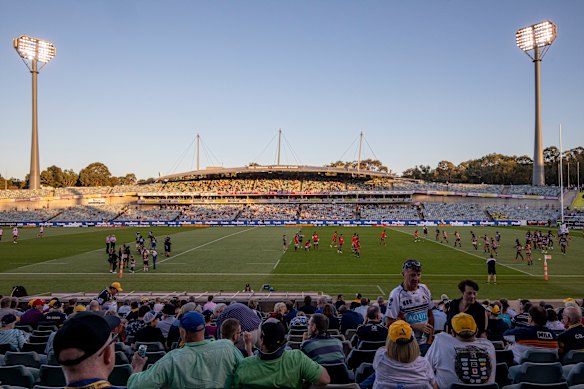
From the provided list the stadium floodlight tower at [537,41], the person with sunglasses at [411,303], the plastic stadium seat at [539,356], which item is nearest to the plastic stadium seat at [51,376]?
the person with sunglasses at [411,303]

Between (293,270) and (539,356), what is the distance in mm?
21184

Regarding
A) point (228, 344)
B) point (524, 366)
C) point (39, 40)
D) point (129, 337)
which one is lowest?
point (129, 337)

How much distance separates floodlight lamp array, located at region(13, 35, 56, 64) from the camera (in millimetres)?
90500

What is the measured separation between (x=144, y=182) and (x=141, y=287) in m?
98.6

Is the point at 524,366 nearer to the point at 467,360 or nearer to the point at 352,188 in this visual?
the point at 467,360

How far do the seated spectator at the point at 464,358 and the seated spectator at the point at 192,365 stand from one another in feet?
6.98

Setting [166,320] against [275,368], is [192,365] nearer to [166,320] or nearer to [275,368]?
[275,368]

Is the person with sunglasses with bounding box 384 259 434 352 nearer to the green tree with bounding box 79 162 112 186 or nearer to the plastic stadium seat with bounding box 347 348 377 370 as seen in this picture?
the plastic stadium seat with bounding box 347 348 377 370

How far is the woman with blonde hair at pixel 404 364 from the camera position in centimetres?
390

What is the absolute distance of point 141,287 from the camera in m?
21.7

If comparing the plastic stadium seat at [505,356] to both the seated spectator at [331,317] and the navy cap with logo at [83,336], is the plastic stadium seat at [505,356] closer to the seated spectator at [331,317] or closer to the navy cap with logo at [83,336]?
the seated spectator at [331,317]

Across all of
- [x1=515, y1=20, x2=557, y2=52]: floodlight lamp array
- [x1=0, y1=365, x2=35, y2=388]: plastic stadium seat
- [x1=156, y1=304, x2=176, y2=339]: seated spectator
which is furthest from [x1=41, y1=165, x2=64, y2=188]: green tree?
[x1=0, y1=365, x2=35, y2=388]: plastic stadium seat

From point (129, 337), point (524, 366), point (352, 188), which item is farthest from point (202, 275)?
point (352, 188)

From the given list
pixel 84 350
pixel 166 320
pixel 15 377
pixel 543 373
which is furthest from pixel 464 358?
pixel 166 320
